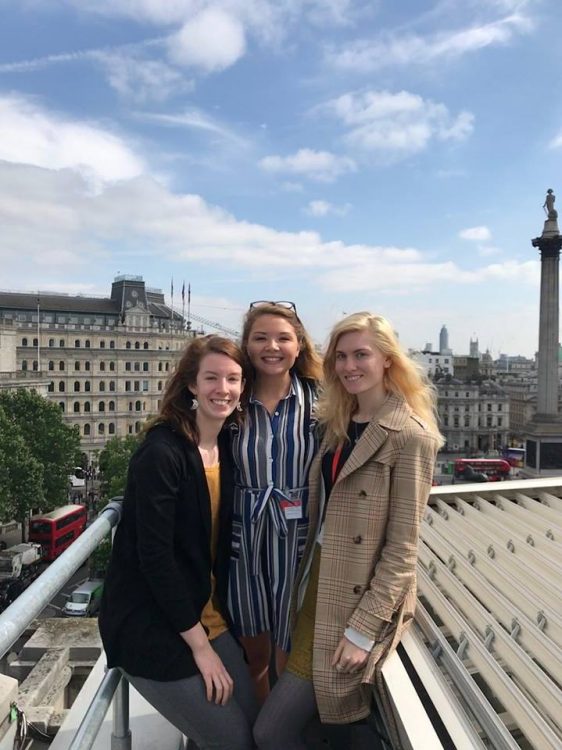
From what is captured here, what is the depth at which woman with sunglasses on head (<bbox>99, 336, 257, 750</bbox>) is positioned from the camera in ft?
8.81

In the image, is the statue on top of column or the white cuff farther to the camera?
the statue on top of column

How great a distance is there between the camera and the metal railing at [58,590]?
1898 millimetres

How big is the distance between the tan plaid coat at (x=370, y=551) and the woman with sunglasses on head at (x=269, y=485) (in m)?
0.36

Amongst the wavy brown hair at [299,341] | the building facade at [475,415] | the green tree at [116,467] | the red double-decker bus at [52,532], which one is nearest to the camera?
the wavy brown hair at [299,341]

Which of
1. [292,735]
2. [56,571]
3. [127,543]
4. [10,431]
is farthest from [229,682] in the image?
[10,431]

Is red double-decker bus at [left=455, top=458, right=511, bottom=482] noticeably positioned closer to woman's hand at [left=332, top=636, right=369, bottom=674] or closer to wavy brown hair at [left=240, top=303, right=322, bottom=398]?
wavy brown hair at [left=240, top=303, right=322, bottom=398]

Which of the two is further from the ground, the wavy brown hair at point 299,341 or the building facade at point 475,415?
the wavy brown hair at point 299,341

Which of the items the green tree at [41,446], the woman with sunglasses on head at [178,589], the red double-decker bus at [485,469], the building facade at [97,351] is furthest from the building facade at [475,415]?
the woman with sunglasses on head at [178,589]

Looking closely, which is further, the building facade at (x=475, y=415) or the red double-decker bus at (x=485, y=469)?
the building facade at (x=475, y=415)

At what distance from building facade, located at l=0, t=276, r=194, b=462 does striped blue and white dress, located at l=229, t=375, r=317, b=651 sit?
56.4 metres

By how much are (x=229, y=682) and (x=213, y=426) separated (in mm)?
1200

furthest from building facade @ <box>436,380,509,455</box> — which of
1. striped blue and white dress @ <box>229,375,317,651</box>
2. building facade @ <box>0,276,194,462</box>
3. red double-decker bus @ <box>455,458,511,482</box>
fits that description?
striped blue and white dress @ <box>229,375,317,651</box>

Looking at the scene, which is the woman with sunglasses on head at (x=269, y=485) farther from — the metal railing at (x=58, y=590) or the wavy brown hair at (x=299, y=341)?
the metal railing at (x=58, y=590)

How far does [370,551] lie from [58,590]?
1.39 metres
